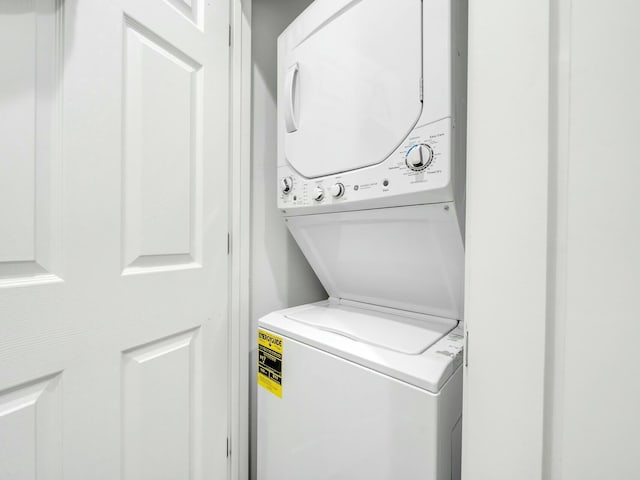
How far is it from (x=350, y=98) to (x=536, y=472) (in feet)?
3.64

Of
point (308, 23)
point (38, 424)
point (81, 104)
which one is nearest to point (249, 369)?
point (38, 424)

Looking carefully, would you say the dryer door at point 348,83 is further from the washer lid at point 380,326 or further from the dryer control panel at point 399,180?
the washer lid at point 380,326

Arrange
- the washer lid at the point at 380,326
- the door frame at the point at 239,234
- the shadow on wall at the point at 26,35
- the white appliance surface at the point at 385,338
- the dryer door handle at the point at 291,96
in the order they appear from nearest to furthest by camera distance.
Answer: the shadow on wall at the point at 26,35
the white appliance surface at the point at 385,338
the washer lid at the point at 380,326
the dryer door handle at the point at 291,96
the door frame at the point at 239,234

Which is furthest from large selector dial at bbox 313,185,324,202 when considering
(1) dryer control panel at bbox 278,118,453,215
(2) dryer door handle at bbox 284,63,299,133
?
(2) dryer door handle at bbox 284,63,299,133

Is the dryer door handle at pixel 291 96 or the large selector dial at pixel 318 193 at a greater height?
the dryer door handle at pixel 291 96

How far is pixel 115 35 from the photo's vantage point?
90 cm

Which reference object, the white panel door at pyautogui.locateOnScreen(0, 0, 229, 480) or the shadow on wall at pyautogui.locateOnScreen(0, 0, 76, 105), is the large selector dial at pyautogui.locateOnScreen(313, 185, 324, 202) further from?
the shadow on wall at pyautogui.locateOnScreen(0, 0, 76, 105)

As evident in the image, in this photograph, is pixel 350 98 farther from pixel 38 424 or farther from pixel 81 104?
pixel 38 424

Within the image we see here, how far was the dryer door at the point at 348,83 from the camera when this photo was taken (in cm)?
91

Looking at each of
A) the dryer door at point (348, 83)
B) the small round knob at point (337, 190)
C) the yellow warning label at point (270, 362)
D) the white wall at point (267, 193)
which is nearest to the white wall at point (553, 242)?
the dryer door at point (348, 83)

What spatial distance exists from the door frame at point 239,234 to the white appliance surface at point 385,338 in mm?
239

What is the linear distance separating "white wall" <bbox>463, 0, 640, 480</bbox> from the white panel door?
1.03 meters

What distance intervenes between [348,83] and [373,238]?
61 cm

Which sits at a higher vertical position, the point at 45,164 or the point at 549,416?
the point at 45,164
